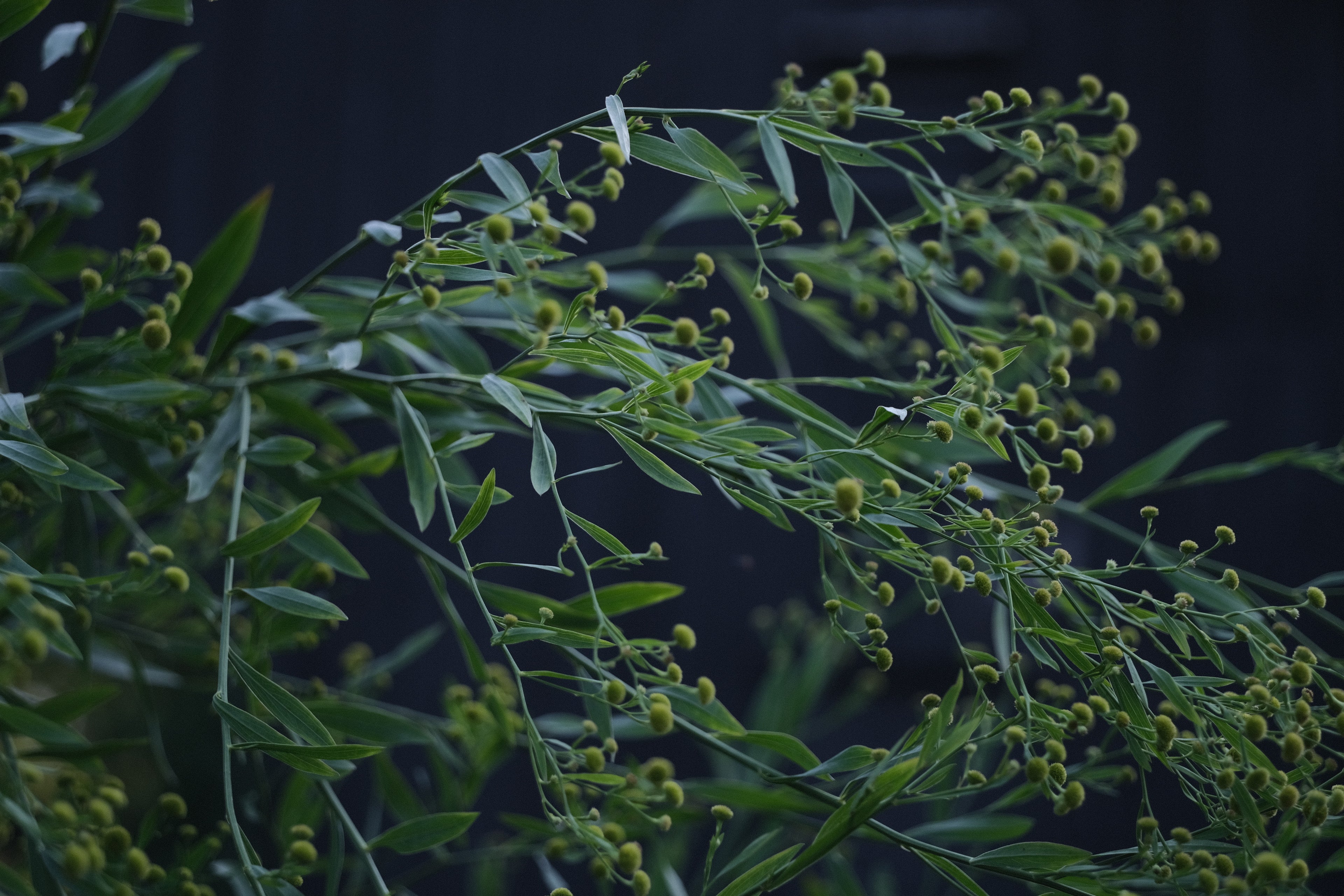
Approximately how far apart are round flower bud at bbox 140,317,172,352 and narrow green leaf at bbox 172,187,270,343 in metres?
0.06

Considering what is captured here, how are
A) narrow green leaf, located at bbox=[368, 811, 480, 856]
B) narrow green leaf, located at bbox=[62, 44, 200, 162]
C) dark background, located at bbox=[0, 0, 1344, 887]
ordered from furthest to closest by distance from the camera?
dark background, located at bbox=[0, 0, 1344, 887], narrow green leaf, located at bbox=[62, 44, 200, 162], narrow green leaf, located at bbox=[368, 811, 480, 856]

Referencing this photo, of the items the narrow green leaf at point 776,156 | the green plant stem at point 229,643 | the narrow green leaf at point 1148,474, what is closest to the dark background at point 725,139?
the narrow green leaf at point 1148,474

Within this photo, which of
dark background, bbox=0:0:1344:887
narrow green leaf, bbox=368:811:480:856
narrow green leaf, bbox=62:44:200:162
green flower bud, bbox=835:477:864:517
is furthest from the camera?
dark background, bbox=0:0:1344:887

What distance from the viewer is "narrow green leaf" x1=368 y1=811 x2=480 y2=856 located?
0.38m

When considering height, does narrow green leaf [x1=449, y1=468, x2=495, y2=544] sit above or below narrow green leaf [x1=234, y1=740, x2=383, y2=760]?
above

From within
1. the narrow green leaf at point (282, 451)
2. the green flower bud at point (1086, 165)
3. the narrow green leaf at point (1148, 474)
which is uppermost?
the green flower bud at point (1086, 165)

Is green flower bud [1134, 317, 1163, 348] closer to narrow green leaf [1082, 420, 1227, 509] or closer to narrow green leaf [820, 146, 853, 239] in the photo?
narrow green leaf [1082, 420, 1227, 509]

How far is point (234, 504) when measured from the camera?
1.22 feet

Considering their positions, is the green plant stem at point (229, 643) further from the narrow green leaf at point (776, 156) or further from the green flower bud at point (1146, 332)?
the green flower bud at point (1146, 332)

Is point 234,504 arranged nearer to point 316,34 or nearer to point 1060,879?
point 1060,879

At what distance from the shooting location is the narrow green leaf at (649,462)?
1.09 feet

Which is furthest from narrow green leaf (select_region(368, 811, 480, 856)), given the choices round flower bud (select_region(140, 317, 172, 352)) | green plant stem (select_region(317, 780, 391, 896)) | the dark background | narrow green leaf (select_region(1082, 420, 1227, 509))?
the dark background

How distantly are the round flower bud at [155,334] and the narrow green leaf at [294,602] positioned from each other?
0.10 metres

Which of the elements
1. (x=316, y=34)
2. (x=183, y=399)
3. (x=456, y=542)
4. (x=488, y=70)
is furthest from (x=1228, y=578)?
(x=316, y=34)
